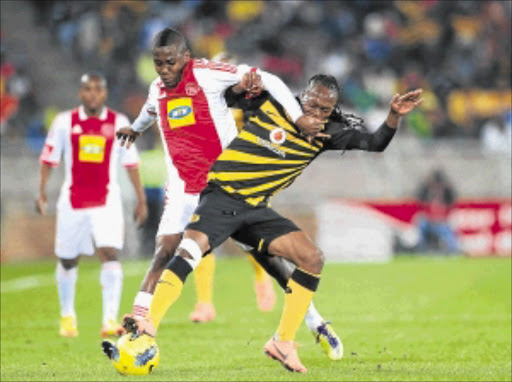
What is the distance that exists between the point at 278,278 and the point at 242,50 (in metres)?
17.5

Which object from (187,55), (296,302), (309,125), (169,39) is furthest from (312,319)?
(169,39)

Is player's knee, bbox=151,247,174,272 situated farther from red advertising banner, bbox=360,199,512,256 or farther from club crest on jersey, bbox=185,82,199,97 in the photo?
red advertising banner, bbox=360,199,512,256

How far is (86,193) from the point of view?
11.0 meters

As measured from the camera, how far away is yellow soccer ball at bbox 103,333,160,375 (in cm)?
735

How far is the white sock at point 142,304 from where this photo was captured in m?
7.84

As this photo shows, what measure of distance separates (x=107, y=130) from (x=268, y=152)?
132 inches

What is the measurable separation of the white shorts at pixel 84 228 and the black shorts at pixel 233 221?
317cm

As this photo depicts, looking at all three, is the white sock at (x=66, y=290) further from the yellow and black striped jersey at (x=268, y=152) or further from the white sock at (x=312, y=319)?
the yellow and black striped jersey at (x=268, y=152)

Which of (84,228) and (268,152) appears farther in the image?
(84,228)

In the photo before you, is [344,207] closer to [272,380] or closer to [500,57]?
[500,57]

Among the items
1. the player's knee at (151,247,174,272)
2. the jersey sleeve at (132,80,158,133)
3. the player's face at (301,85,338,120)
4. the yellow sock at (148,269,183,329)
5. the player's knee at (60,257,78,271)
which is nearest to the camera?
the yellow sock at (148,269,183,329)

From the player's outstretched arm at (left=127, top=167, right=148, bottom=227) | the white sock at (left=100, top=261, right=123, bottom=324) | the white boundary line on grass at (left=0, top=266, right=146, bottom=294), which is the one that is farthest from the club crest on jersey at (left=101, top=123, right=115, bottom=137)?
the white boundary line on grass at (left=0, top=266, right=146, bottom=294)

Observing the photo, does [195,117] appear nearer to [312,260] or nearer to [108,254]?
[312,260]

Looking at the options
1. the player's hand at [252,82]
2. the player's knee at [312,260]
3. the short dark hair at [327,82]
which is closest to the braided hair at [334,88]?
the short dark hair at [327,82]
